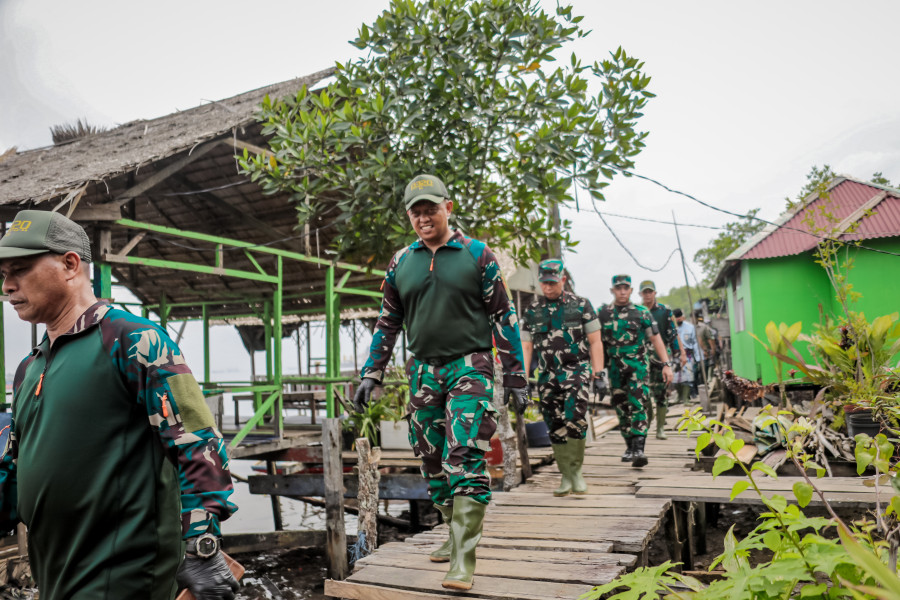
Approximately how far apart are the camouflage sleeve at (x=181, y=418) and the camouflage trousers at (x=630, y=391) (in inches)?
241

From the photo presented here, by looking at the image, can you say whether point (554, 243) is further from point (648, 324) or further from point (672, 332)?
point (648, 324)

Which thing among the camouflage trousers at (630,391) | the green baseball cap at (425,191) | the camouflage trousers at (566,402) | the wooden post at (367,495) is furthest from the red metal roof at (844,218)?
the green baseball cap at (425,191)

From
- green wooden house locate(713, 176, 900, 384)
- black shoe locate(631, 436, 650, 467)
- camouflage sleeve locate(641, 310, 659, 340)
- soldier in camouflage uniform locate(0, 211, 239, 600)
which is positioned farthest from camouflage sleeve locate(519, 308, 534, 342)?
green wooden house locate(713, 176, 900, 384)

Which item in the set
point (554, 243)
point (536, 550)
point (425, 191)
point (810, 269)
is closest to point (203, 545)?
point (425, 191)

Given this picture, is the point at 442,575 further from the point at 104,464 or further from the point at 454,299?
the point at 104,464

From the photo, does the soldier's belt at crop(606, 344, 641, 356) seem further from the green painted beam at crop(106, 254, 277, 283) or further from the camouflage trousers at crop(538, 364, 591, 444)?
the green painted beam at crop(106, 254, 277, 283)

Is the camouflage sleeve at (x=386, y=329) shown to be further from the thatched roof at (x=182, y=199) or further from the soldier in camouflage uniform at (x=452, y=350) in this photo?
the thatched roof at (x=182, y=199)

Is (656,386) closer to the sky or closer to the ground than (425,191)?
closer to the ground

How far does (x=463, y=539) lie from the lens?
3637 mm

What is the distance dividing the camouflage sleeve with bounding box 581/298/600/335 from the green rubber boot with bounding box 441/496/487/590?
2942 mm

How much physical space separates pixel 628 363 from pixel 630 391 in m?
0.31

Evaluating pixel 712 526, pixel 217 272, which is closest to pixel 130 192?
pixel 217 272

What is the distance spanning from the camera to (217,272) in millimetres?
9625

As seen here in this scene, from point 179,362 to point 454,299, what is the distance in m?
2.04
